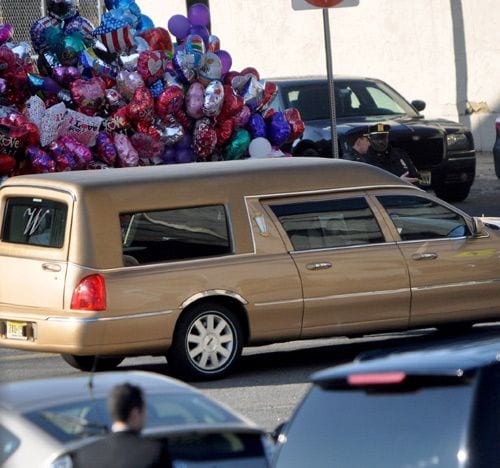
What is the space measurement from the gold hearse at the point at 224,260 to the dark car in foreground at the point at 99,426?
436cm

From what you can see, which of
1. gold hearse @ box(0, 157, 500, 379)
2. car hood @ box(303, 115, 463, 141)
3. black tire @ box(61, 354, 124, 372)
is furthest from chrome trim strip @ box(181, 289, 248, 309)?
car hood @ box(303, 115, 463, 141)

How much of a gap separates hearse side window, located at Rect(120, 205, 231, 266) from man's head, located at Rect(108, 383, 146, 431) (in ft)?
16.1

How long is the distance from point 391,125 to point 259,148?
3741mm

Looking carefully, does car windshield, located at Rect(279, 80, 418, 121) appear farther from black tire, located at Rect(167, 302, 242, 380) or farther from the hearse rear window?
black tire, located at Rect(167, 302, 242, 380)

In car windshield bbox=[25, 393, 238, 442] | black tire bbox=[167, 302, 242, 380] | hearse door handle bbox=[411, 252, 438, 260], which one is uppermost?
car windshield bbox=[25, 393, 238, 442]

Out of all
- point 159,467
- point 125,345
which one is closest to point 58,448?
point 159,467

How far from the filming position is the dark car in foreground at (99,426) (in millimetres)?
5363

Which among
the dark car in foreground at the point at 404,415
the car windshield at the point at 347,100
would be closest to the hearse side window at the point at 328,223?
the dark car in foreground at the point at 404,415

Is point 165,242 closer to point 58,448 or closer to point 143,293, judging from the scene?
point 143,293

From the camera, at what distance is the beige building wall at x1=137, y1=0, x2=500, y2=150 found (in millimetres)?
24891

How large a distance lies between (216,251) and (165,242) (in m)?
0.41

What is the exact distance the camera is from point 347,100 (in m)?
19.4

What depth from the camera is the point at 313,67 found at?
27.2 m

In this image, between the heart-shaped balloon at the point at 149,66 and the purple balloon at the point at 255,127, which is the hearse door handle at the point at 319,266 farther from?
the purple balloon at the point at 255,127
